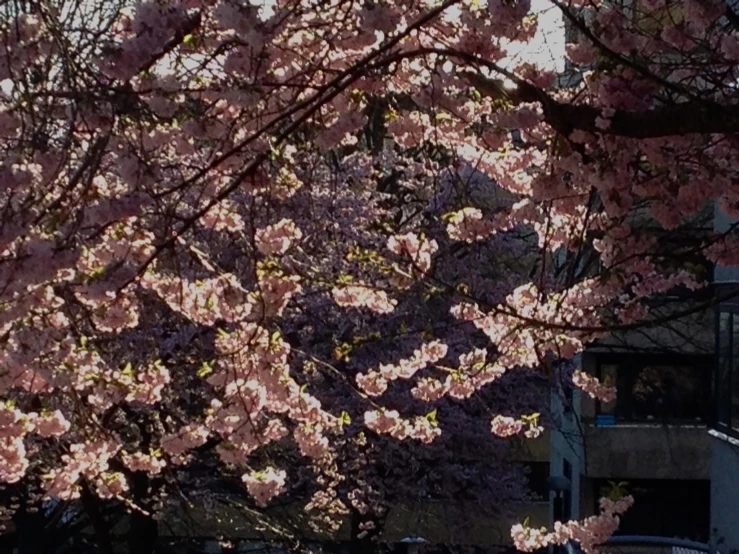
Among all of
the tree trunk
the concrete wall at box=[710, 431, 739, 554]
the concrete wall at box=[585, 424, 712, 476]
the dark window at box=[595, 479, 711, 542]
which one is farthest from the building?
the dark window at box=[595, 479, 711, 542]

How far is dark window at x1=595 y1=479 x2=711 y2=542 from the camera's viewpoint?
79.0ft

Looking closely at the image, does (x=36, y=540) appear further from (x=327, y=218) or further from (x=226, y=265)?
(x=327, y=218)

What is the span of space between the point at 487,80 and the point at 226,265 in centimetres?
774

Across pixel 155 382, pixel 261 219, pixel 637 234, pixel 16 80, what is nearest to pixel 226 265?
pixel 261 219

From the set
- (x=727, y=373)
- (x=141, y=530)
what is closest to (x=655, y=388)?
(x=727, y=373)

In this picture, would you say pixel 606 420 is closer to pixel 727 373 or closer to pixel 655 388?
pixel 655 388

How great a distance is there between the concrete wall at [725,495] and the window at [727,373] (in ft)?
0.63

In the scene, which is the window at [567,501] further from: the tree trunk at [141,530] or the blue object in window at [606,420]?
the tree trunk at [141,530]

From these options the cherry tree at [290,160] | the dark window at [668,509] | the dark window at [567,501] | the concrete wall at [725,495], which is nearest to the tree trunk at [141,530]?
the cherry tree at [290,160]

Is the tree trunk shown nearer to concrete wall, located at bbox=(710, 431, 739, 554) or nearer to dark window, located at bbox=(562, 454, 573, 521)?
concrete wall, located at bbox=(710, 431, 739, 554)

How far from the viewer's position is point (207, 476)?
13930 millimetres

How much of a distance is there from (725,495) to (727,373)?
4.54 ft

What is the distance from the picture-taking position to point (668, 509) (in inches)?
953

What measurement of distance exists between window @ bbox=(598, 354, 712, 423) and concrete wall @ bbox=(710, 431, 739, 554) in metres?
9.68
